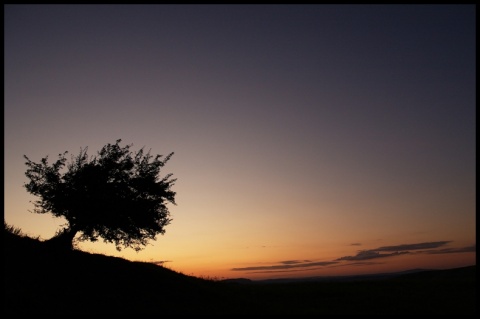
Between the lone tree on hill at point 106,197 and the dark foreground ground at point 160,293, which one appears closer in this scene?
the dark foreground ground at point 160,293

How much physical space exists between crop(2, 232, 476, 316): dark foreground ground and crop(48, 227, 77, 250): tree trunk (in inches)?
81.8

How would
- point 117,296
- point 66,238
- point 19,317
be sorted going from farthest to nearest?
point 66,238 < point 117,296 < point 19,317

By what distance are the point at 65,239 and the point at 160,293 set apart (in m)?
15.9

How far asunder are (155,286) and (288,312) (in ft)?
41.2

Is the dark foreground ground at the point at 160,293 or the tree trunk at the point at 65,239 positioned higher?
the tree trunk at the point at 65,239

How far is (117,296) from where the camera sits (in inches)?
1003

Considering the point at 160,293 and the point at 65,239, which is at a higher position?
the point at 65,239

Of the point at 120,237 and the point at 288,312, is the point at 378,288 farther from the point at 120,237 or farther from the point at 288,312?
the point at 120,237

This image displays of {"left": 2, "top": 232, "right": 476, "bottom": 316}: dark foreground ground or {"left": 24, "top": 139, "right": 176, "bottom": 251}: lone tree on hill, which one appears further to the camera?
{"left": 24, "top": 139, "right": 176, "bottom": 251}: lone tree on hill

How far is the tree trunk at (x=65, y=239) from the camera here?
123 feet

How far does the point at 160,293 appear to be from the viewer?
27578 mm

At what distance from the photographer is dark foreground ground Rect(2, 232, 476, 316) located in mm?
21984

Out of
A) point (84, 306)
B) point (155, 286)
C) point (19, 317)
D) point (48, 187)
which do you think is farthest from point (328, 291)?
point (48, 187)

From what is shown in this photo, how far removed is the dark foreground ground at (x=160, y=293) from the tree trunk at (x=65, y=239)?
81.8 inches
